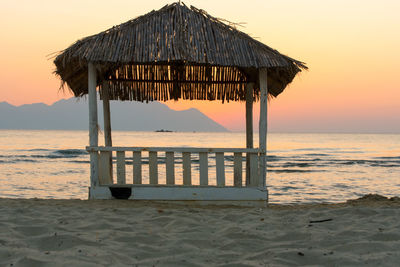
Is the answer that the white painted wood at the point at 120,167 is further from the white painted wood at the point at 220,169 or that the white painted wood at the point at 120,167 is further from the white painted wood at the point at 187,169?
the white painted wood at the point at 220,169

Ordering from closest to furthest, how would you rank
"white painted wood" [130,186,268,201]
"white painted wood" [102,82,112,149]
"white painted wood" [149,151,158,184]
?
1. "white painted wood" [130,186,268,201]
2. "white painted wood" [149,151,158,184]
3. "white painted wood" [102,82,112,149]

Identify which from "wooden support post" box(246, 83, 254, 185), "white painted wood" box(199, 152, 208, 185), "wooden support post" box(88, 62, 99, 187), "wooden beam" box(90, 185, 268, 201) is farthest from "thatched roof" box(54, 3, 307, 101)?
"wooden beam" box(90, 185, 268, 201)

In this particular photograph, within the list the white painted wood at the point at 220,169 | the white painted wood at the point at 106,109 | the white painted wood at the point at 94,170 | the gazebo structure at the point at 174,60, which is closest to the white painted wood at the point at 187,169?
the gazebo structure at the point at 174,60

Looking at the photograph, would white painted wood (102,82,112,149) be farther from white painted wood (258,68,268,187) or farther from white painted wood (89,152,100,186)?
white painted wood (258,68,268,187)

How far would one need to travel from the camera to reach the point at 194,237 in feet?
13.7

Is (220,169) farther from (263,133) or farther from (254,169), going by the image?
(263,133)

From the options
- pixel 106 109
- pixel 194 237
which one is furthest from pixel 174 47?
pixel 194 237

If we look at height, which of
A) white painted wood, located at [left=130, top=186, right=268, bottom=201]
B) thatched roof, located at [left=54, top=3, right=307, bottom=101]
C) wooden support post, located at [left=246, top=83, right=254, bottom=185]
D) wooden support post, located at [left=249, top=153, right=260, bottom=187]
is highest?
thatched roof, located at [left=54, top=3, right=307, bottom=101]

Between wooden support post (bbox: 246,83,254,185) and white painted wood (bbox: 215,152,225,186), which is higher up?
wooden support post (bbox: 246,83,254,185)

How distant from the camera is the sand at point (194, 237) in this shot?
Answer: 11.1ft

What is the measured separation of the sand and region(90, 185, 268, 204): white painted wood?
85cm

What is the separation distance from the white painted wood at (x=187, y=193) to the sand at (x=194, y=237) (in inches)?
33.4

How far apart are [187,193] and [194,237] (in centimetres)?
252

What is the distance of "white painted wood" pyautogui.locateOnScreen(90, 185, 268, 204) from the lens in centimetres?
666
